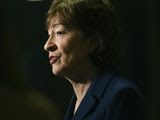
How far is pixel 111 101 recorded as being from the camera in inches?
64.1

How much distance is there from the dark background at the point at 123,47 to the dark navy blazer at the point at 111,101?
0.80ft

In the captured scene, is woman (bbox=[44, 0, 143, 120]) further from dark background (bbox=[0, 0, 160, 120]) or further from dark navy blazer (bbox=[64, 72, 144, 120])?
dark background (bbox=[0, 0, 160, 120])

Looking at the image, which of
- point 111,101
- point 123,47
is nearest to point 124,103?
point 111,101

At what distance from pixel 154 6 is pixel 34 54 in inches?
50.3

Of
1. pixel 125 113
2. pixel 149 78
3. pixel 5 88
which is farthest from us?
pixel 149 78

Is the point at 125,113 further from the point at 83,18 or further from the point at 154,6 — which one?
the point at 154,6

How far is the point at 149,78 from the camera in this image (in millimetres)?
3916

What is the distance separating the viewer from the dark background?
122 inches

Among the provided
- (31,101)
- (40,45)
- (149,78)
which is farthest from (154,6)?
(31,101)

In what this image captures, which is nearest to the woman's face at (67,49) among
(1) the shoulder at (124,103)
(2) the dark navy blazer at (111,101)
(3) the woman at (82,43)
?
(3) the woman at (82,43)

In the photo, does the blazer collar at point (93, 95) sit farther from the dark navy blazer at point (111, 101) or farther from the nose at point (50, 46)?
the nose at point (50, 46)

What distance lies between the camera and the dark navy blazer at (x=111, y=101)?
160 centimetres

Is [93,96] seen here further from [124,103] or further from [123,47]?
[123,47]

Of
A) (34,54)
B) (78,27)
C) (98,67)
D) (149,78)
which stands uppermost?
(78,27)
